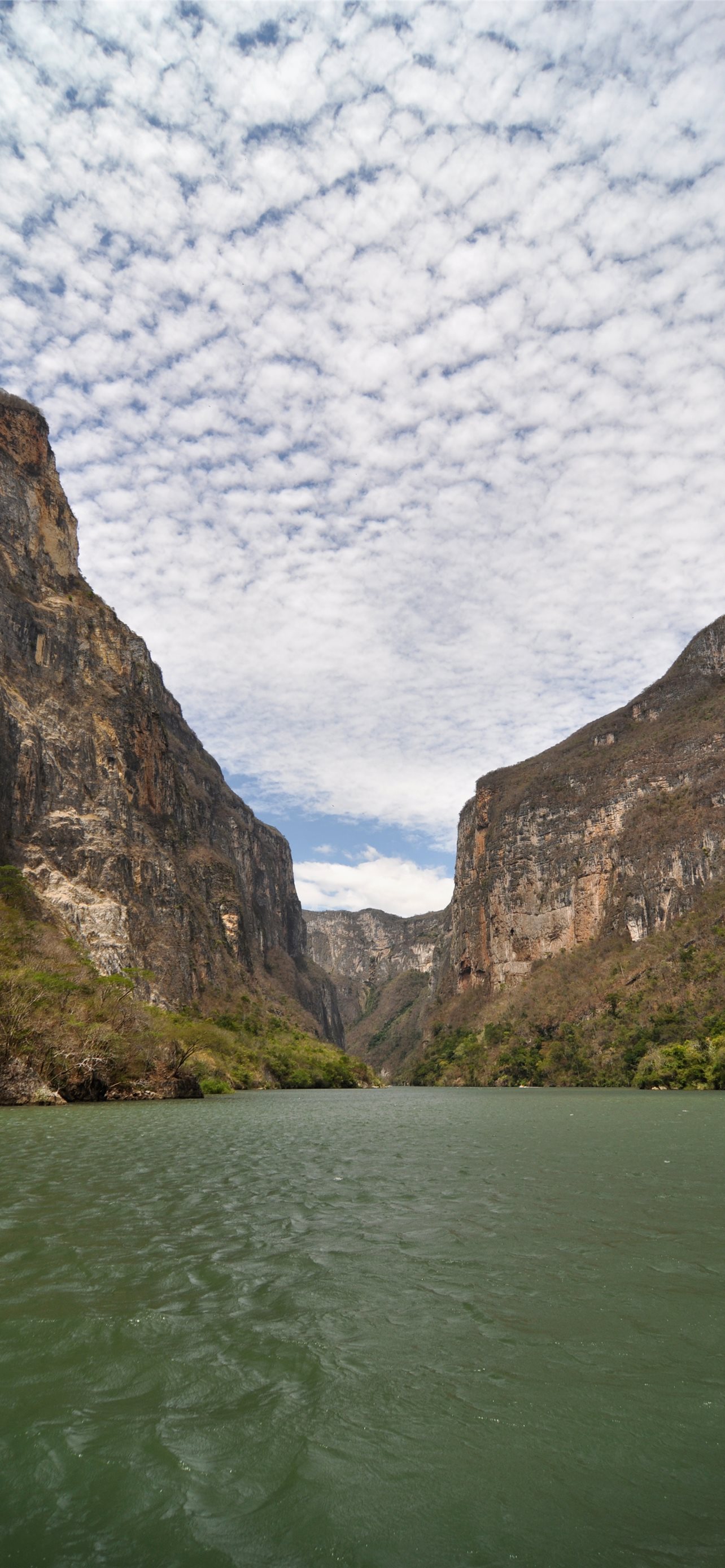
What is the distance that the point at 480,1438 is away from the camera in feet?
18.7

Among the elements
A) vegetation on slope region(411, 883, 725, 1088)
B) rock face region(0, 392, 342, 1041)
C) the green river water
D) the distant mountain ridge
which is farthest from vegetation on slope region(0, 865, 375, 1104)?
the distant mountain ridge

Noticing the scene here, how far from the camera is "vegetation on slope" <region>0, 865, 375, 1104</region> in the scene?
40.5 m

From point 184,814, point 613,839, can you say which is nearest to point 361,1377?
point 184,814

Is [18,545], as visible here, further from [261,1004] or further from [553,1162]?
[553,1162]

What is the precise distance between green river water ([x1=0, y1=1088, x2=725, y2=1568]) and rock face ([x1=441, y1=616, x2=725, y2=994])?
425ft

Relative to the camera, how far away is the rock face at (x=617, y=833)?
14200 cm

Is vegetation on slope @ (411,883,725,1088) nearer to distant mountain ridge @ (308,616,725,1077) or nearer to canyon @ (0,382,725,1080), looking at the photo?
distant mountain ridge @ (308,616,725,1077)

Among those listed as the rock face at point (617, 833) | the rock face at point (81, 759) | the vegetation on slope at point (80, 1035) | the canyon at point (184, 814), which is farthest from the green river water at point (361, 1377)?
the rock face at point (617, 833)

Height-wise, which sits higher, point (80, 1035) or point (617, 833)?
point (617, 833)

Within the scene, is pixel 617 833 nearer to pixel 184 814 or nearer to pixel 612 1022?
pixel 612 1022

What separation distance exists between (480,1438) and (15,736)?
296 feet

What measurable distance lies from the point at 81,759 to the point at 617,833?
374 ft

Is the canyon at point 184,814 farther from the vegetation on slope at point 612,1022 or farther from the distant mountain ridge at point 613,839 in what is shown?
the vegetation on slope at point 612,1022

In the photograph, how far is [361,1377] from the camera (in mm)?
6785
